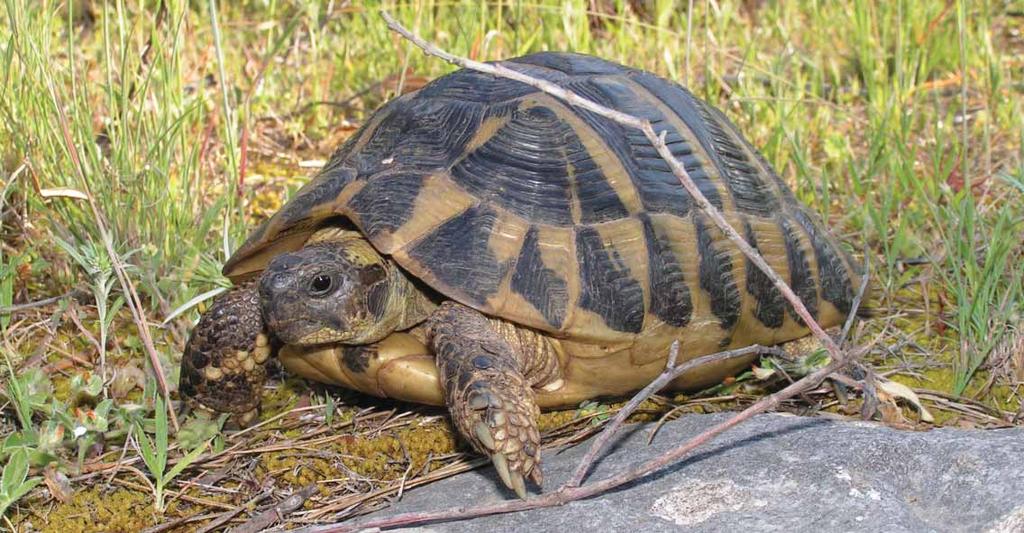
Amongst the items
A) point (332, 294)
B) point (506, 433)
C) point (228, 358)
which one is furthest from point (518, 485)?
point (228, 358)

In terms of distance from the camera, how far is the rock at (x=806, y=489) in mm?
2049

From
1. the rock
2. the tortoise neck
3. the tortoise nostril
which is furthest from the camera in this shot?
the tortoise neck

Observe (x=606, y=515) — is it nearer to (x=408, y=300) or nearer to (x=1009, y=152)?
(x=408, y=300)

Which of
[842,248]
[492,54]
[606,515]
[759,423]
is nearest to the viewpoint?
[606,515]

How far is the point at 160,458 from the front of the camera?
8.31 feet

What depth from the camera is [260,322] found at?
296 cm

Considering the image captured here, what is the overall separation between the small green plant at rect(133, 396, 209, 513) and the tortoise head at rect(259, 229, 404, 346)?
0.35 m

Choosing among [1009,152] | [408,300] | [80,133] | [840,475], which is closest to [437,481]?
[408,300]

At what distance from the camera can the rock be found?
2.05 meters

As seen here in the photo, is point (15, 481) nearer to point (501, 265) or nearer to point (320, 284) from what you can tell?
point (320, 284)

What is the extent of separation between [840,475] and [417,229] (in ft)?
3.90

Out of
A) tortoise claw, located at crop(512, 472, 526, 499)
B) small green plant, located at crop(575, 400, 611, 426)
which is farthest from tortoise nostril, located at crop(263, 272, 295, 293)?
small green plant, located at crop(575, 400, 611, 426)

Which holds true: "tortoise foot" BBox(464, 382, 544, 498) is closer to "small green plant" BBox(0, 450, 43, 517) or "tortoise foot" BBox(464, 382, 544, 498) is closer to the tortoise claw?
the tortoise claw

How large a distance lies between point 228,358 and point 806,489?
1.59m
